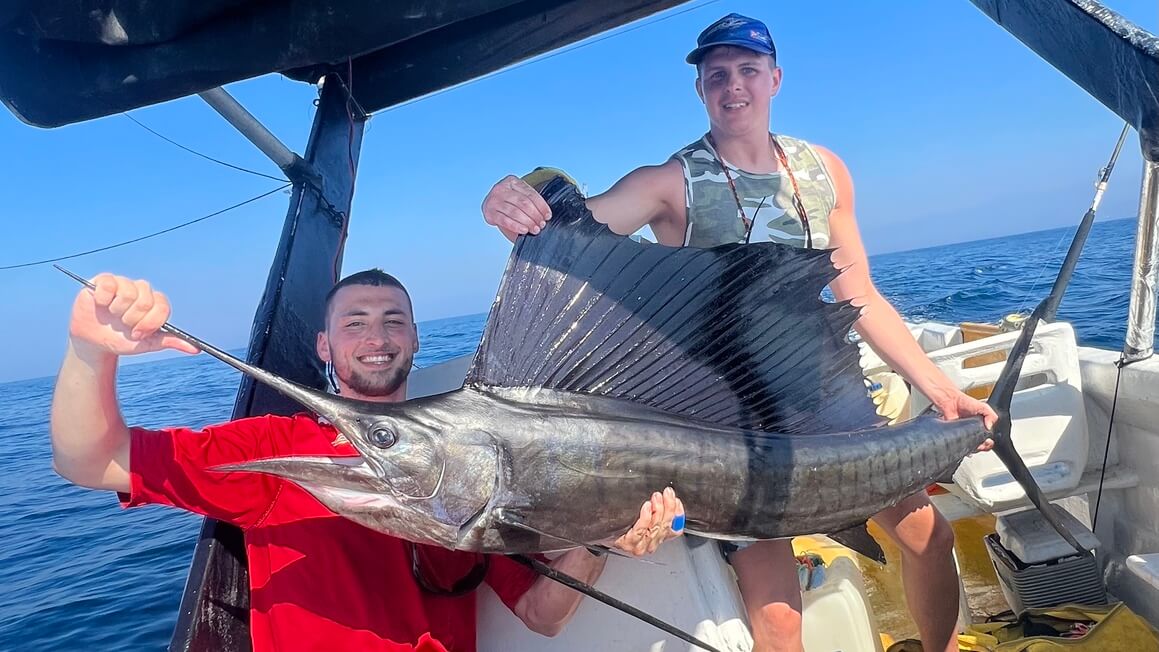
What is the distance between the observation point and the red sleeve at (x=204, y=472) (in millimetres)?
1416

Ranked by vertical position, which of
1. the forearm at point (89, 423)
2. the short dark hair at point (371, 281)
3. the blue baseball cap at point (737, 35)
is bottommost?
the forearm at point (89, 423)

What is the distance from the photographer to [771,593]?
1.63 meters

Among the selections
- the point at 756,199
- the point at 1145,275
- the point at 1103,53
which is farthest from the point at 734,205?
the point at 1145,275

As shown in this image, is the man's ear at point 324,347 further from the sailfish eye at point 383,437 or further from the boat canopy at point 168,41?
the boat canopy at point 168,41

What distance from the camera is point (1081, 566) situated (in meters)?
2.22

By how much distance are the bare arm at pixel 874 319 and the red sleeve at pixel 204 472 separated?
162 centimetres

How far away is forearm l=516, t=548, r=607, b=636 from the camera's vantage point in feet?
5.17

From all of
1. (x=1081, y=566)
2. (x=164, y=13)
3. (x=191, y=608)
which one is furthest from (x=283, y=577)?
(x=1081, y=566)

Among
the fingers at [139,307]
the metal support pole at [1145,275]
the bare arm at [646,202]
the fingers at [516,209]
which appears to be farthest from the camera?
the metal support pole at [1145,275]

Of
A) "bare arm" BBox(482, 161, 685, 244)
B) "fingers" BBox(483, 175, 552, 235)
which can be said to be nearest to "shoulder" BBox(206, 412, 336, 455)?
"fingers" BBox(483, 175, 552, 235)

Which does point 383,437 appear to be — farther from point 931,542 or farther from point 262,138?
point 262,138

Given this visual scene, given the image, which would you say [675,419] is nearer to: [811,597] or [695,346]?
[695,346]

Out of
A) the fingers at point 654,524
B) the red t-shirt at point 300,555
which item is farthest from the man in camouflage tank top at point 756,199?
the red t-shirt at point 300,555

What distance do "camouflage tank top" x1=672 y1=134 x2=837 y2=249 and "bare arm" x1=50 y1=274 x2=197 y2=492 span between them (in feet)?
4.12
